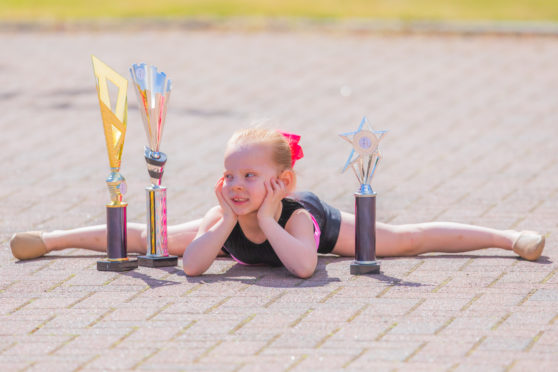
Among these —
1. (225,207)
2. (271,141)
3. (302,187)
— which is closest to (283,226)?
(225,207)

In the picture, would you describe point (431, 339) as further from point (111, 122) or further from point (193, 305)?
point (111, 122)

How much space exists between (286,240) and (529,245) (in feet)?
4.20

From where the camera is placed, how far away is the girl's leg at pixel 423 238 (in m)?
5.43

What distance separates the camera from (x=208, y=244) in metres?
5.01

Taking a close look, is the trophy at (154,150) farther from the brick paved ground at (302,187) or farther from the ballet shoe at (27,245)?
the ballet shoe at (27,245)

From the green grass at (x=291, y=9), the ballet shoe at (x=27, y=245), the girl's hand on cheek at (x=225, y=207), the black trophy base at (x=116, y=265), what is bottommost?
the black trophy base at (x=116, y=265)

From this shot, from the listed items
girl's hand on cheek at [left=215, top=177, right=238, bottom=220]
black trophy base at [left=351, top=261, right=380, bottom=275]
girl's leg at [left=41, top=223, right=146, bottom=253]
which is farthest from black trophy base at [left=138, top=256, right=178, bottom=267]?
black trophy base at [left=351, top=261, right=380, bottom=275]

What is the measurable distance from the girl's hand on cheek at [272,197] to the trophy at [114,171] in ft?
2.34

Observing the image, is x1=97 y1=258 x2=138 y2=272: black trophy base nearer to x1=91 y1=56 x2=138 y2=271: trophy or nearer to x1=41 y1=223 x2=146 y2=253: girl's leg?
x1=91 y1=56 x2=138 y2=271: trophy

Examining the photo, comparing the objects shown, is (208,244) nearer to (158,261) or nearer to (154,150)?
(158,261)

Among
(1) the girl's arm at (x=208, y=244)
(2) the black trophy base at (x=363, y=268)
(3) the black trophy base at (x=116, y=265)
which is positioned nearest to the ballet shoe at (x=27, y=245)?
(3) the black trophy base at (x=116, y=265)

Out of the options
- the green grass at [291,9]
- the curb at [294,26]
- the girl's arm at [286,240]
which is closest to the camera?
the girl's arm at [286,240]

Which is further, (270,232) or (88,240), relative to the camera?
(88,240)

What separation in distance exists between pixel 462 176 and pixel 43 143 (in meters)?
3.53
